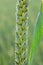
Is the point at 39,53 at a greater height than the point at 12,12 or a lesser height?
lesser

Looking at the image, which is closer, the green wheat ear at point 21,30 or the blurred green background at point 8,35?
the green wheat ear at point 21,30

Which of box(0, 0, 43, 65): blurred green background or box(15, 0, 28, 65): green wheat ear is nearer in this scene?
box(15, 0, 28, 65): green wheat ear

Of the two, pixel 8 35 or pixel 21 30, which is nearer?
pixel 21 30

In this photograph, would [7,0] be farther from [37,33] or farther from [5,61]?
[37,33]

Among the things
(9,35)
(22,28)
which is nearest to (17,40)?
(22,28)

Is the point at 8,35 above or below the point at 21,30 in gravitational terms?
below

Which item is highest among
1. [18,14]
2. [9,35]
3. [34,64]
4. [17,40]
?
[18,14]

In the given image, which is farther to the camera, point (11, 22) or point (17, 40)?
point (11, 22)
